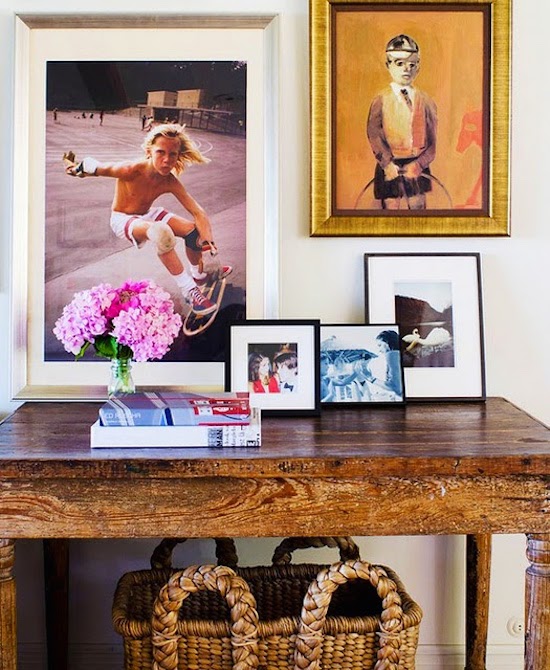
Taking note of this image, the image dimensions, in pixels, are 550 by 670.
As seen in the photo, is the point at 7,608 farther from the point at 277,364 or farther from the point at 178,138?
the point at 178,138

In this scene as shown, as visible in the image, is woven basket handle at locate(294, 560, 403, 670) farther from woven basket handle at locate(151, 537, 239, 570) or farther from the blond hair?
the blond hair

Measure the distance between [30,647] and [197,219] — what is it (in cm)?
133

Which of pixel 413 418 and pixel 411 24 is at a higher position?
pixel 411 24

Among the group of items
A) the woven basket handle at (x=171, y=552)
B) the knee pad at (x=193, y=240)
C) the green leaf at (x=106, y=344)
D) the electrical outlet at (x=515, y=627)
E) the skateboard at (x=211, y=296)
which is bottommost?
the electrical outlet at (x=515, y=627)

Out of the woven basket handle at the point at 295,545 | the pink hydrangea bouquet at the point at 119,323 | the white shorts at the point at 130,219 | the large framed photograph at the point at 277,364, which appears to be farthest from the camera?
the white shorts at the point at 130,219

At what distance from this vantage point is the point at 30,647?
227cm

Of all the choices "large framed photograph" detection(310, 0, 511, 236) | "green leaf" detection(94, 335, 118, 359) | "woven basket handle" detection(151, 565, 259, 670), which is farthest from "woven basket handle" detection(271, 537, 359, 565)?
"large framed photograph" detection(310, 0, 511, 236)

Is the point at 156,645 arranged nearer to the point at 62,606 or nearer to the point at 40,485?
the point at 40,485

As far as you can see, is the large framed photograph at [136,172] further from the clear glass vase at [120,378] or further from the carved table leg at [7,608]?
the carved table leg at [7,608]

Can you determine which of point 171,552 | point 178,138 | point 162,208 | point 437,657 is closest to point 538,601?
point 437,657

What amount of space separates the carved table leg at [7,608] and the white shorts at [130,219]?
2.99 ft

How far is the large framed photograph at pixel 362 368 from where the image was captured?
200 cm

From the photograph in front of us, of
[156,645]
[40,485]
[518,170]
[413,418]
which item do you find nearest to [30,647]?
[156,645]

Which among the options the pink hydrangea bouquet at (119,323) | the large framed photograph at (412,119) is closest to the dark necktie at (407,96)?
the large framed photograph at (412,119)
